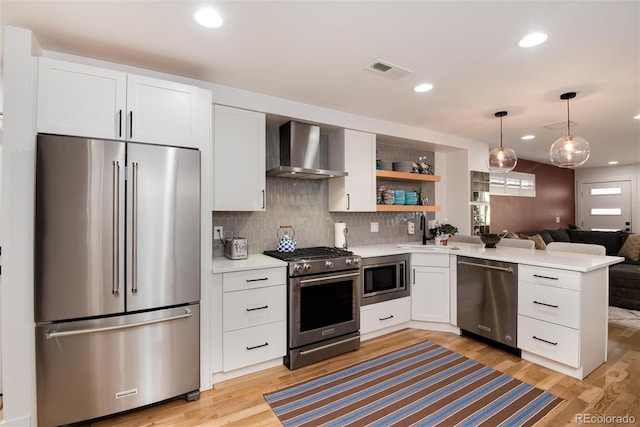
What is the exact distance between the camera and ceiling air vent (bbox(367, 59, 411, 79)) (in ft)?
7.84

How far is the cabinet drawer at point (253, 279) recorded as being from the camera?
8.23 feet

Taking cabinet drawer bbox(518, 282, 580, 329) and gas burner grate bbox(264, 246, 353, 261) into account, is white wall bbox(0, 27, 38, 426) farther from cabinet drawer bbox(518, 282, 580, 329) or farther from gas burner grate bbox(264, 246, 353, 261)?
cabinet drawer bbox(518, 282, 580, 329)

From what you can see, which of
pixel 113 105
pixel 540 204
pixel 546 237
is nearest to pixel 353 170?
pixel 113 105

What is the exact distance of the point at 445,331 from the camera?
3570 millimetres

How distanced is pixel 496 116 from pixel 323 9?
276 centimetres

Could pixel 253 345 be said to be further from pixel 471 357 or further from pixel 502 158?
pixel 502 158

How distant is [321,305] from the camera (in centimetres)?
291

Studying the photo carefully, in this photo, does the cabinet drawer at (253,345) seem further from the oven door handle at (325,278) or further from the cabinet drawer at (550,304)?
the cabinet drawer at (550,304)

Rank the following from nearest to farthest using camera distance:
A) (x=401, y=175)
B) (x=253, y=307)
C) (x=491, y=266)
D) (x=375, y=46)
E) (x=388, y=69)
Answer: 1. (x=375, y=46)
2. (x=388, y=69)
3. (x=253, y=307)
4. (x=491, y=266)
5. (x=401, y=175)

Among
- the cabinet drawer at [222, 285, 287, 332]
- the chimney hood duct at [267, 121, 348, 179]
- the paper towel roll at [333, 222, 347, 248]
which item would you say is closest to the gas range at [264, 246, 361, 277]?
the cabinet drawer at [222, 285, 287, 332]

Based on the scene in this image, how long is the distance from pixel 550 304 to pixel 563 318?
0.13 metres

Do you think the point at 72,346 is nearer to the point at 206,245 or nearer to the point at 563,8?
the point at 206,245

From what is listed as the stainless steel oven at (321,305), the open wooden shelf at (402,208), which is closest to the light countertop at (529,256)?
the stainless steel oven at (321,305)

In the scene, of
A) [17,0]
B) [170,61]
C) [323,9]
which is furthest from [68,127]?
[323,9]
